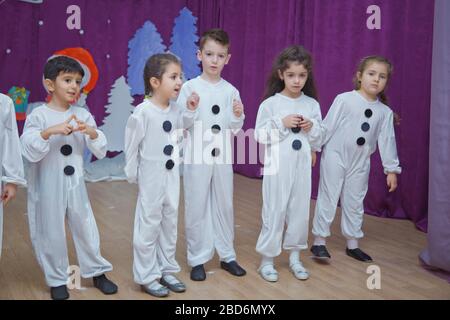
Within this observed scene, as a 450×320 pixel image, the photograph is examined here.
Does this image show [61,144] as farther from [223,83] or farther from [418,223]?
[418,223]

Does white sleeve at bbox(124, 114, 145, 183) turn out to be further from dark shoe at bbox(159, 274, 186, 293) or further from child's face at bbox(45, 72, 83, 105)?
dark shoe at bbox(159, 274, 186, 293)

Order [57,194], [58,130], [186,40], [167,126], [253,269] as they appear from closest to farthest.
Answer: [58,130] → [57,194] → [167,126] → [253,269] → [186,40]

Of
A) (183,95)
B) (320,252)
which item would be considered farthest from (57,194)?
(320,252)

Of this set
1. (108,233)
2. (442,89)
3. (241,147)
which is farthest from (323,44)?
(108,233)

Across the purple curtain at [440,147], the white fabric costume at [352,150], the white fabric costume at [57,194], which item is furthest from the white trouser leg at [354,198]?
the white fabric costume at [57,194]

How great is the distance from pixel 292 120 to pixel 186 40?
11.1ft

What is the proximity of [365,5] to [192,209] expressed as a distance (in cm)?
238

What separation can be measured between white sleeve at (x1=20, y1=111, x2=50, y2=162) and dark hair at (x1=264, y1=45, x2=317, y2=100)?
1.12 m

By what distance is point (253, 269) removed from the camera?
9.15 ft

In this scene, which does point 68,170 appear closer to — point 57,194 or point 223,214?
point 57,194

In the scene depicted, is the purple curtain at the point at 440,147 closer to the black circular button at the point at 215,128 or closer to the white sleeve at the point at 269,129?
the white sleeve at the point at 269,129

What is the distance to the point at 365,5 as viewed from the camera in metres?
4.13

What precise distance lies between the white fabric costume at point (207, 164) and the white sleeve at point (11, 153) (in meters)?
0.76

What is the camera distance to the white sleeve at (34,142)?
217cm
